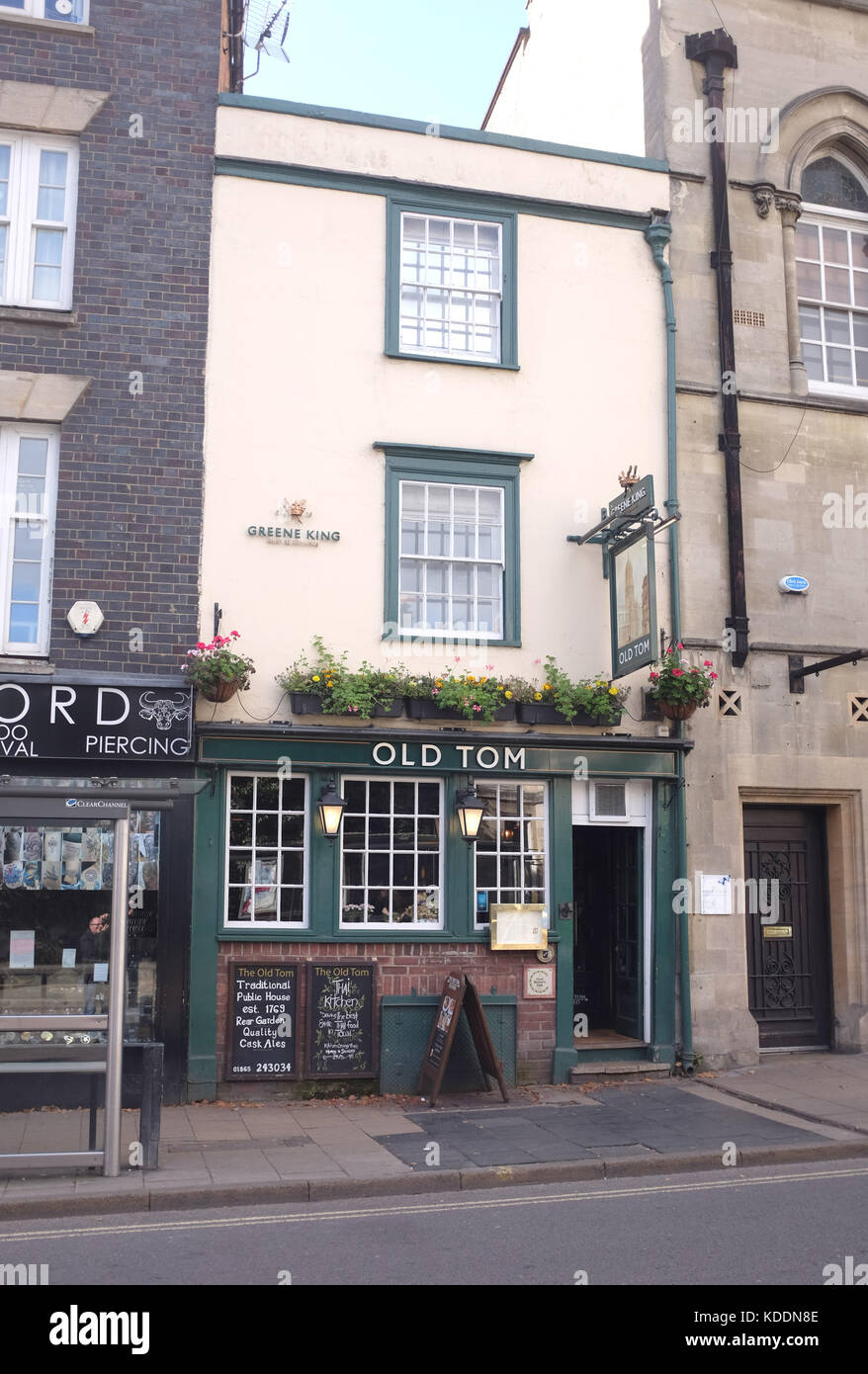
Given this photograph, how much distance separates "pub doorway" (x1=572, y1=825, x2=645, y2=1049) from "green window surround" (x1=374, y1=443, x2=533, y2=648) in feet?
8.22

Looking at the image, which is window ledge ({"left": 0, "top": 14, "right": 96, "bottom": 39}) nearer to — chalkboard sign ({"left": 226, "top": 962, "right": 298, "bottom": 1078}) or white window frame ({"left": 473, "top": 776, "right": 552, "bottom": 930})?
white window frame ({"left": 473, "top": 776, "right": 552, "bottom": 930})

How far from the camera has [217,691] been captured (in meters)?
11.1

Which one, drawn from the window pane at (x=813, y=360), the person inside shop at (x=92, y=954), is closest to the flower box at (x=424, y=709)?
the person inside shop at (x=92, y=954)

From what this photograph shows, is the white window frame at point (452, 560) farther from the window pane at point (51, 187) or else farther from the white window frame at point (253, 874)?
the window pane at point (51, 187)

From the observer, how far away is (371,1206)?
308 inches

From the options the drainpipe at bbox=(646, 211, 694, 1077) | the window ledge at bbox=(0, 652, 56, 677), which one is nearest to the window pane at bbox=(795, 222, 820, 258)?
the drainpipe at bbox=(646, 211, 694, 1077)

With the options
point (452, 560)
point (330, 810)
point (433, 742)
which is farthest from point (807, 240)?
point (330, 810)

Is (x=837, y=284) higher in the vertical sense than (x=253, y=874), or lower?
higher

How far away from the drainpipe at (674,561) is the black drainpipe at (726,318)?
57cm

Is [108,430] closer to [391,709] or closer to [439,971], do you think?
[391,709]

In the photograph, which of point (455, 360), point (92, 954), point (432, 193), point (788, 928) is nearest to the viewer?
point (92, 954)

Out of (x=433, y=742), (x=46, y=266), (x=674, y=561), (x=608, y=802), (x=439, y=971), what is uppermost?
(x=46, y=266)

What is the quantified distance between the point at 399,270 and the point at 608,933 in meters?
7.45

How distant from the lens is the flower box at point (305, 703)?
37.9 feet
